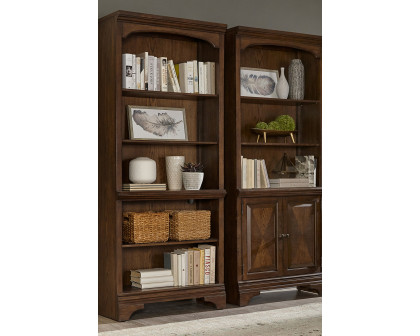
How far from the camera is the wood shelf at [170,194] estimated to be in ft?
14.9

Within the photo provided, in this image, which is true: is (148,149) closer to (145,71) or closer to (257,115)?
(145,71)

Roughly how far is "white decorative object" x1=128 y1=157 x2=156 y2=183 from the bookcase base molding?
80 cm

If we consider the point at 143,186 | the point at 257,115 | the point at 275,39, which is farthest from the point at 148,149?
the point at 275,39

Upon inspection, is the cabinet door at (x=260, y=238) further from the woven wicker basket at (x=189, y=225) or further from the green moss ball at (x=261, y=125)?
the green moss ball at (x=261, y=125)

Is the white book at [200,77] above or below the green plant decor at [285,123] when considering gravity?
above

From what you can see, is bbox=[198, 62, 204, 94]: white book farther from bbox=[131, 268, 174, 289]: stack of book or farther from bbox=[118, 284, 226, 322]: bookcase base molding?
bbox=[118, 284, 226, 322]: bookcase base molding

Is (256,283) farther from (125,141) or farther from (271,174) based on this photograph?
(125,141)

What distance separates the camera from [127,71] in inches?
182

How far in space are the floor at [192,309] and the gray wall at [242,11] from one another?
2287mm

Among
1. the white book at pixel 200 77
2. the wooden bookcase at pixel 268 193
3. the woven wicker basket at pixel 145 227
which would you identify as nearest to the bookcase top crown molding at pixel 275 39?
the wooden bookcase at pixel 268 193
